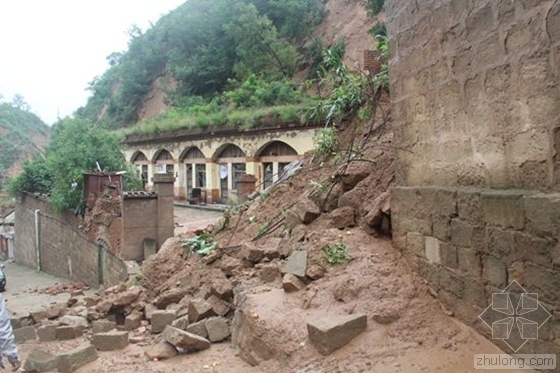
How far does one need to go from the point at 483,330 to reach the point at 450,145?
1.49 m

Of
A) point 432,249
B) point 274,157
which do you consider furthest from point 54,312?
point 274,157

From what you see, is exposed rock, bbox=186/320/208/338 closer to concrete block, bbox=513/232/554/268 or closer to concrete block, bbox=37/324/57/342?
concrete block, bbox=37/324/57/342

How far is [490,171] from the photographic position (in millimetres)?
3363

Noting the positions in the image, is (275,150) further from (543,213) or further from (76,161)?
(543,213)

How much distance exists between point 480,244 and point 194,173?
879 inches

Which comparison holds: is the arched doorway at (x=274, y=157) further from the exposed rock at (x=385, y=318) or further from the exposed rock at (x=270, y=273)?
the exposed rock at (x=385, y=318)

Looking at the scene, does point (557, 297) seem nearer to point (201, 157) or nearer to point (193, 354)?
point (193, 354)

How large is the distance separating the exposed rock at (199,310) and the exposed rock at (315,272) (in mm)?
1432

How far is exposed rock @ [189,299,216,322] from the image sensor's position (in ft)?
17.4

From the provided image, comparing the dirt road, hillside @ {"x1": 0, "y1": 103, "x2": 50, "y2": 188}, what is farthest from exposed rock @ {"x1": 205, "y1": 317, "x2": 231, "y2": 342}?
hillside @ {"x1": 0, "y1": 103, "x2": 50, "y2": 188}

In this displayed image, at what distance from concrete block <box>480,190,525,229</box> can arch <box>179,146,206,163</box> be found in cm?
2149

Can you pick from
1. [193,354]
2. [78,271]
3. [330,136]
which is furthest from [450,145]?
[78,271]

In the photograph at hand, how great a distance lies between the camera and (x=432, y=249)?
13.3 ft

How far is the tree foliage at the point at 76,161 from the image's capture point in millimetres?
16109
